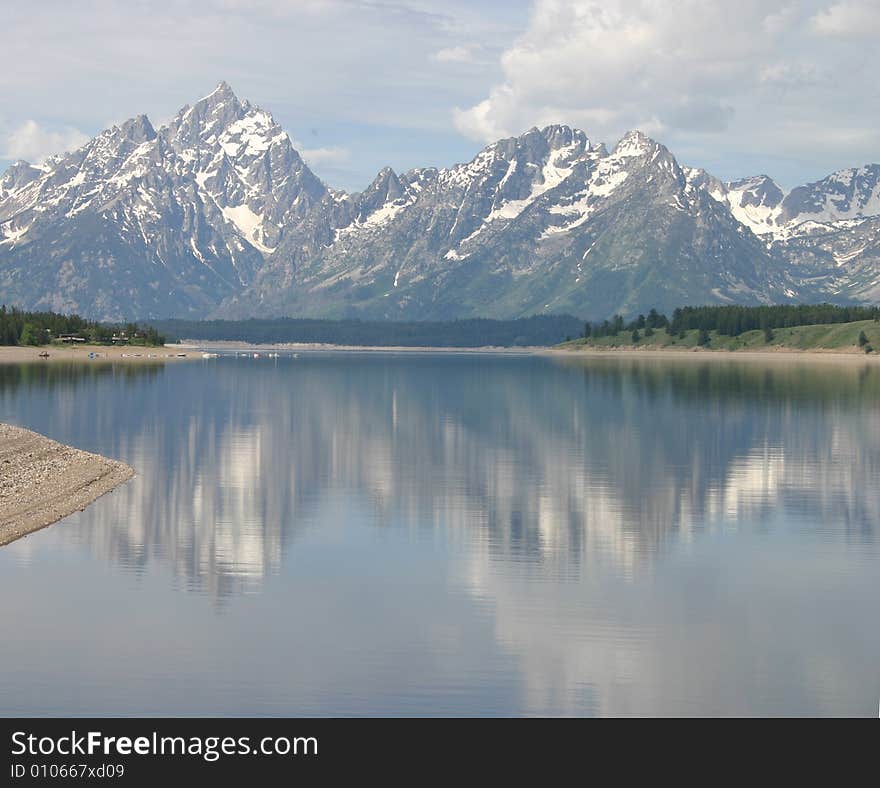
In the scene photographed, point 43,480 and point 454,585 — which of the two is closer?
point 454,585

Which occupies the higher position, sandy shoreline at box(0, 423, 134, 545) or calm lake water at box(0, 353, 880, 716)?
sandy shoreline at box(0, 423, 134, 545)

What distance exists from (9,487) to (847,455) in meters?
68.2

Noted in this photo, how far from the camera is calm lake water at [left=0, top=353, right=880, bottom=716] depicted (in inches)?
1571

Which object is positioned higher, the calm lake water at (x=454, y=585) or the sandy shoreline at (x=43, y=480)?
the sandy shoreline at (x=43, y=480)

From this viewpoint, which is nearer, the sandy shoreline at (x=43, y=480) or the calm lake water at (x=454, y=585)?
the calm lake water at (x=454, y=585)

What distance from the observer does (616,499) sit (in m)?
81.7

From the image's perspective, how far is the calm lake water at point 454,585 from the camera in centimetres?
3991

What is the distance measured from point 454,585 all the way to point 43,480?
3802cm

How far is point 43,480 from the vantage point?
271 ft

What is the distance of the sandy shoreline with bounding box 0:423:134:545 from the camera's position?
69.3 metres

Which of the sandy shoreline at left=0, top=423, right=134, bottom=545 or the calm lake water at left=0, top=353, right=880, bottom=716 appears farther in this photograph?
the sandy shoreline at left=0, top=423, right=134, bottom=545

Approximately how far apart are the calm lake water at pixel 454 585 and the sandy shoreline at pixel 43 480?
1.99m

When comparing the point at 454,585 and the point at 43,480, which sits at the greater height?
Answer: the point at 43,480

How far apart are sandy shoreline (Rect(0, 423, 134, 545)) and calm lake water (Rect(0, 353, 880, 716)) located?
6.53 feet
